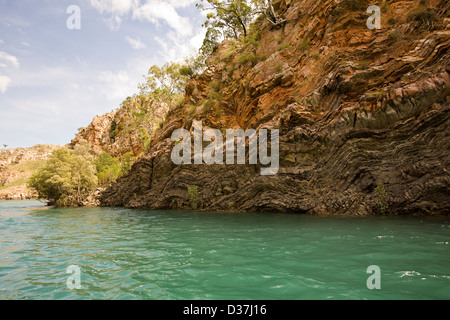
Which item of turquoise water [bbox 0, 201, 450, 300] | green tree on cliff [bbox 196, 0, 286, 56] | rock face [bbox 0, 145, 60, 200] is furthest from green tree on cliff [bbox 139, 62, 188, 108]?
rock face [bbox 0, 145, 60, 200]

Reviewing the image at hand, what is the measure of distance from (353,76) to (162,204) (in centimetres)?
1932

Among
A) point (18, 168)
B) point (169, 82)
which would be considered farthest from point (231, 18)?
point (18, 168)

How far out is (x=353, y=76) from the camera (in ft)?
50.8

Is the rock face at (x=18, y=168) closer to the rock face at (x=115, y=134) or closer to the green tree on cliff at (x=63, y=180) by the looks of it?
the rock face at (x=115, y=134)

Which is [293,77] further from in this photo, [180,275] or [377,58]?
[180,275]

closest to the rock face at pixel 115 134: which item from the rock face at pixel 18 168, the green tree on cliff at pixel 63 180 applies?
the rock face at pixel 18 168

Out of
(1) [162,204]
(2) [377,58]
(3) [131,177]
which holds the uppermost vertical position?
(2) [377,58]

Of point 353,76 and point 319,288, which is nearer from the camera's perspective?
point 319,288

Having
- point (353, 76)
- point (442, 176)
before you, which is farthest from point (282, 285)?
point (353, 76)

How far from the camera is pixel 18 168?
398ft

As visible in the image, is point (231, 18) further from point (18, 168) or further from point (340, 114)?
point (18, 168)

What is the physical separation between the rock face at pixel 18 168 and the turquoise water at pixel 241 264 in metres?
96.0
